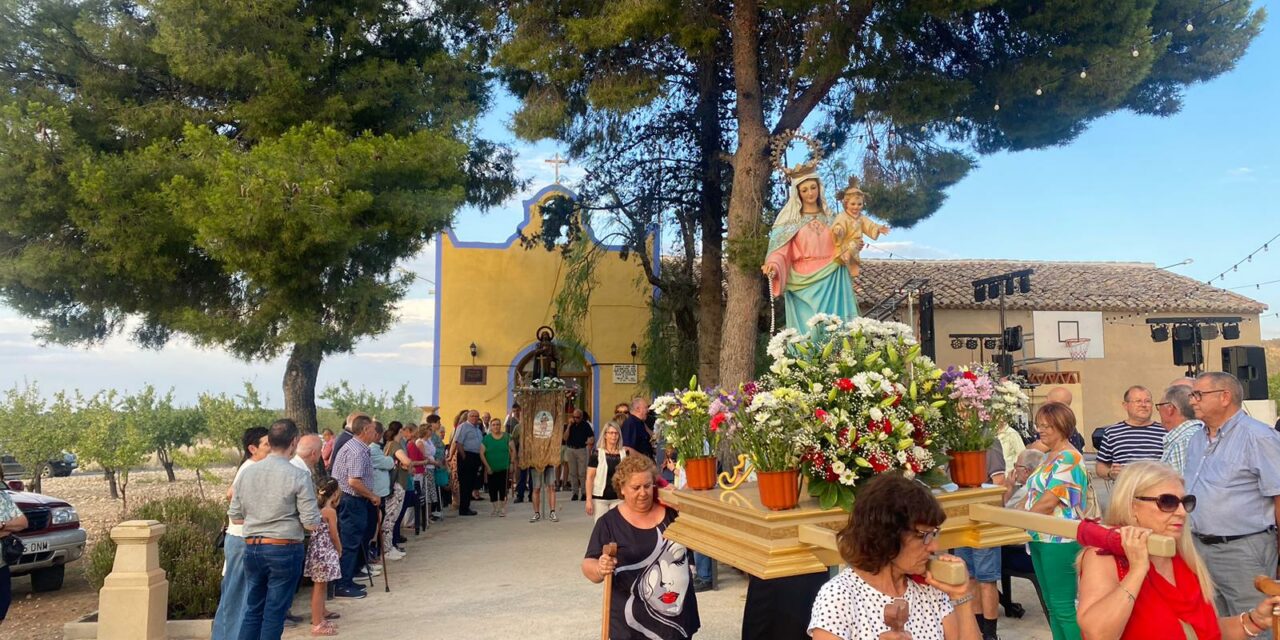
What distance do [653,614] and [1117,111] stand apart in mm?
12201

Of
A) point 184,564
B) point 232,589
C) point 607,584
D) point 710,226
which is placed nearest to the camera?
point 607,584

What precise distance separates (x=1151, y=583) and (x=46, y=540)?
9331 mm

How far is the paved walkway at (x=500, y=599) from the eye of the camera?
6.39 meters

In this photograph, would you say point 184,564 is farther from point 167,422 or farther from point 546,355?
point 167,422

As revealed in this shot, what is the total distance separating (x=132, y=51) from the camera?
1153 centimetres

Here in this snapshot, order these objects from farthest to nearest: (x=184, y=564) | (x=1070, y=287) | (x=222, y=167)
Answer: (x=1070, y=287) → (x=222, y=167) → (x=184, y=564)

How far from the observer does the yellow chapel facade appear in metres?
Result: 19.8

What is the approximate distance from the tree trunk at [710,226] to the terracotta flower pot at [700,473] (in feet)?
33.3

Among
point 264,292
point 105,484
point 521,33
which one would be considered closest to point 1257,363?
point 521,33

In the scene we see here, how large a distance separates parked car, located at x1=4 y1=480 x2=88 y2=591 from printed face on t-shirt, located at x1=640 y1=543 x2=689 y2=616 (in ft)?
23.4

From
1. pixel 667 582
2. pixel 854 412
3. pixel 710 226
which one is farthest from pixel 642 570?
pixel 710 226

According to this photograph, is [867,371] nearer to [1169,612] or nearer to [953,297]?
[1169,612]

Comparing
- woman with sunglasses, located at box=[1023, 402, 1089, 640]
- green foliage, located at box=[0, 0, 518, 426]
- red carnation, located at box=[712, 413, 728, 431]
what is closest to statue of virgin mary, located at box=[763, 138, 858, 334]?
woman with sunglasses, located at box=[1023, 402, 1089, 640]

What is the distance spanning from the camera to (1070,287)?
83.5ft
